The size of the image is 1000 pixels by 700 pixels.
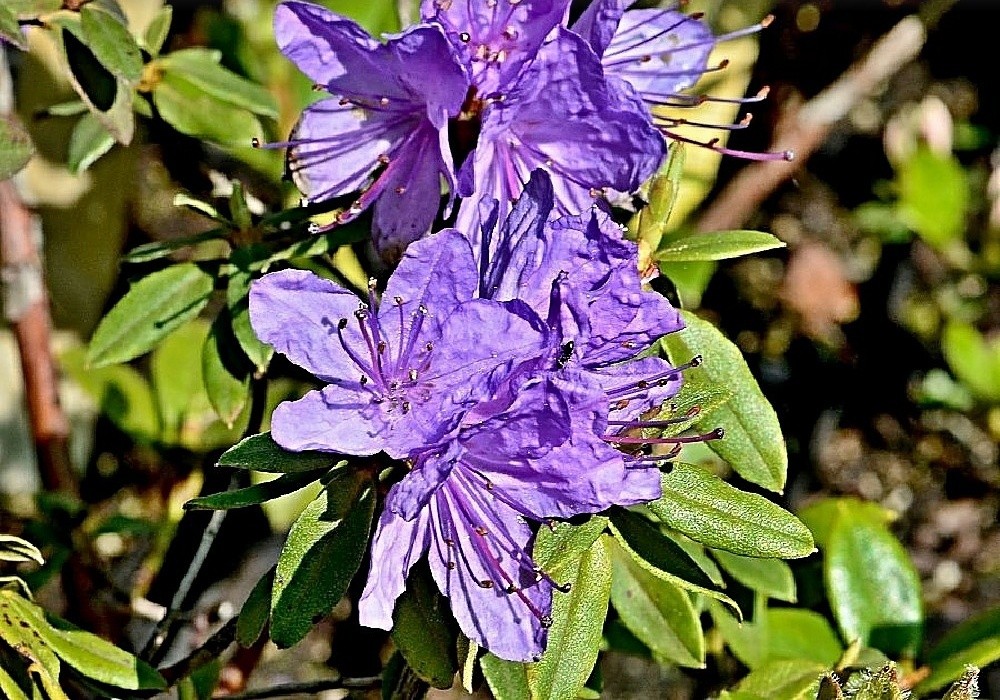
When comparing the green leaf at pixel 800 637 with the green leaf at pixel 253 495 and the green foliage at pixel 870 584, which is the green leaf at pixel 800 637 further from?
the green leaf at pixel 253 495

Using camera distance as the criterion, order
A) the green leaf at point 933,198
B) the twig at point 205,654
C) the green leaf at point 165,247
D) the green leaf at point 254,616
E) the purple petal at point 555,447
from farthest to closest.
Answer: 1. the green leaf at point 933,198
2. the green leaf at point 165,247
3. the twig at point 205,654
4. the green leaf at point 254,616
5. the purple petal at point 555,447

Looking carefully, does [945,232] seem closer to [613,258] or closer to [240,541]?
[240,541]

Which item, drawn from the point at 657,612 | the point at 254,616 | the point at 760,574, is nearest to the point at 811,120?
the point at 760,574

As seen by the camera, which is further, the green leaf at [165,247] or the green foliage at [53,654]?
the green leaf at [165,247]

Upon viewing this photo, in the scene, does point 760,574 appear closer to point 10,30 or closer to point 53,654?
point 53,654

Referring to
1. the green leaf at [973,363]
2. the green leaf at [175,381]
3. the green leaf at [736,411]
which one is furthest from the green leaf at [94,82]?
the green leaf at [973,363]

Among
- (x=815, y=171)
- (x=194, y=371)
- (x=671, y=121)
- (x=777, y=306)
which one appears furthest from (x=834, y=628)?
(x=815, y=171)
